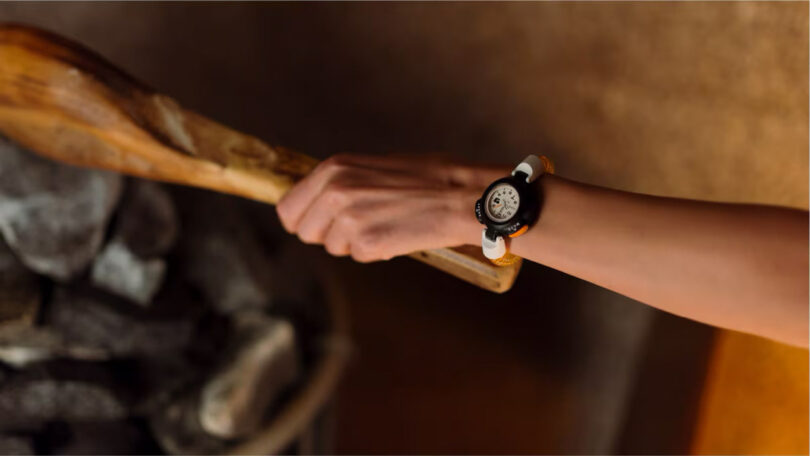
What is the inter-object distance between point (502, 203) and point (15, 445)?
516 millimetres

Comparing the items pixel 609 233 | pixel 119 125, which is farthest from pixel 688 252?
pixel 119 125

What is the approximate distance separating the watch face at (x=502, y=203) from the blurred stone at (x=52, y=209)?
426 millimetres

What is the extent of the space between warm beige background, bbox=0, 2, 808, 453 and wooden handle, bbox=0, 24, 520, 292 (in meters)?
0.34

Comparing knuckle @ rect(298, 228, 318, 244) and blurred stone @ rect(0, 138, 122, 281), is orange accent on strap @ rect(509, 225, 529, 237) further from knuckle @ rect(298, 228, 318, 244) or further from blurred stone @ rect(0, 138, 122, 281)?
blurred stone @ rect(0, 138, 122, 281)

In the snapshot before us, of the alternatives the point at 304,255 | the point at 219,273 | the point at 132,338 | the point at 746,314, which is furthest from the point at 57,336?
the point at 746,314

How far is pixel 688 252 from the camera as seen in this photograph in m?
0.37

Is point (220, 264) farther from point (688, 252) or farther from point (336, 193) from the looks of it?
point (688, 252)

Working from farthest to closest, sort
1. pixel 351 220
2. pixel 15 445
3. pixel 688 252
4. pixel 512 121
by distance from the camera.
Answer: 1. pixel 512 121
2. pixel 15 445
3. pixel 351 220
4. pixel 688 252

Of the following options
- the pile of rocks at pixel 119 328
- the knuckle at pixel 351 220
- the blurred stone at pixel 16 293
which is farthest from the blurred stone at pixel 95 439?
the knuckle at pixel 351 220

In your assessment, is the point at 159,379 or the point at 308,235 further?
the point at 159,379

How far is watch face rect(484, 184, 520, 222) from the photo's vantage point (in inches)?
16.4

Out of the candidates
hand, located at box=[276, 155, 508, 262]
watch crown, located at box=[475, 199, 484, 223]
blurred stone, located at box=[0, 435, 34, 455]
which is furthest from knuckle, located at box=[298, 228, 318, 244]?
blurred stone, located at box=[0, 435, 34, 455]

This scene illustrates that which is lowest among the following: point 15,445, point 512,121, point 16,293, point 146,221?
point 15,445

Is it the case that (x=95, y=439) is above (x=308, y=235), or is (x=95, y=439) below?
below
